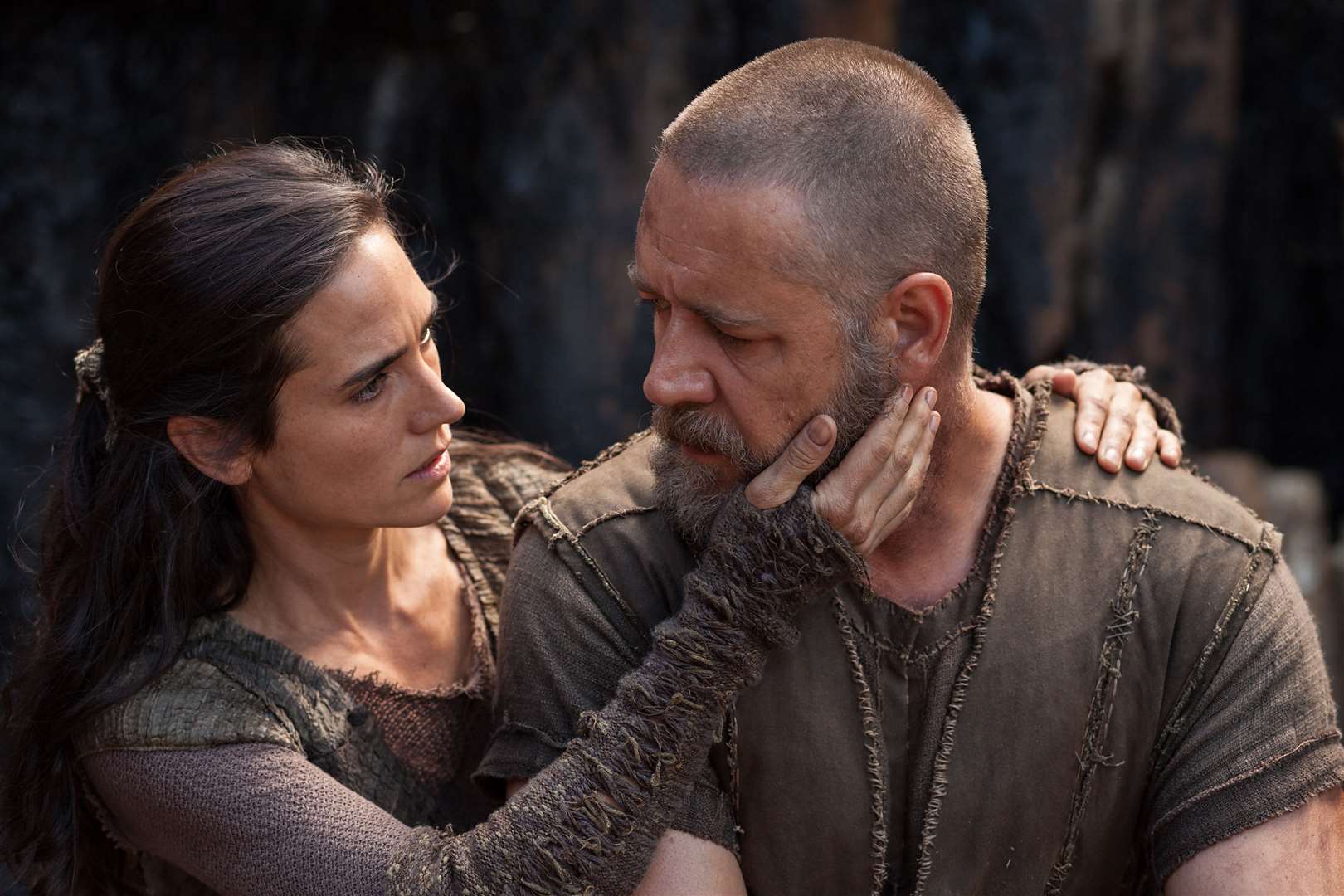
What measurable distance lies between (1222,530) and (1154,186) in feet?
12.3

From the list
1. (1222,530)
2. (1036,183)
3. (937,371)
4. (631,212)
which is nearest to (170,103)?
(631,212)

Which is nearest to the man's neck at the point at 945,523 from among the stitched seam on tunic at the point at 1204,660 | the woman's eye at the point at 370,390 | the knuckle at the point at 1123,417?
the knuckle at the point at 1123,417

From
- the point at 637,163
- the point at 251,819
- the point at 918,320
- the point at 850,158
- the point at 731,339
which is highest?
the point at 637,163

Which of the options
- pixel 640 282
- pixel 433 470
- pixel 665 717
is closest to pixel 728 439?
pixel 640 282

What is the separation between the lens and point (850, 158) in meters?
2.29

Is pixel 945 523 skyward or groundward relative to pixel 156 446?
skyward

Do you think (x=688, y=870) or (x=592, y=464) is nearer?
(x=688, y=870)

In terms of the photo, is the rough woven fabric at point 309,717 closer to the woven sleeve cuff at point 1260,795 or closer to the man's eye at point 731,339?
the man's eye at point 731,339

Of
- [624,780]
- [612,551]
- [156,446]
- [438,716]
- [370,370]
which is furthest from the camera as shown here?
[438,716]

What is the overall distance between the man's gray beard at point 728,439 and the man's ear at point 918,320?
3 centimetres

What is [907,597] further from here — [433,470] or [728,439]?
[433,470]

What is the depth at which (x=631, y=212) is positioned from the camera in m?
5.43

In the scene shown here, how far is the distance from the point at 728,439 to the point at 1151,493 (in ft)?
2.36

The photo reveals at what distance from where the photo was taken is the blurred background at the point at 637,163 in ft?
17.7
